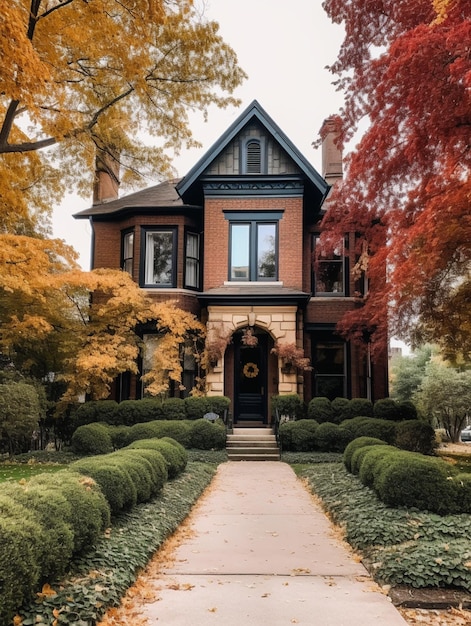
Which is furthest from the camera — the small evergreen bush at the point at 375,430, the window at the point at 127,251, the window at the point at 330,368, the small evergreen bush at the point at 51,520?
the window at the point at 127,251

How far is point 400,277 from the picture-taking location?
11523 millimetres

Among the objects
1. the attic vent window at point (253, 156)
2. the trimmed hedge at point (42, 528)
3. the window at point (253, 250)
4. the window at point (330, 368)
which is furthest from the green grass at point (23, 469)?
the attic vent window at point (253, 156)

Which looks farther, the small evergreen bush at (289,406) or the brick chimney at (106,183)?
the brick chimney at (106,183)

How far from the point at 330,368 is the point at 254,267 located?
13.8 ft

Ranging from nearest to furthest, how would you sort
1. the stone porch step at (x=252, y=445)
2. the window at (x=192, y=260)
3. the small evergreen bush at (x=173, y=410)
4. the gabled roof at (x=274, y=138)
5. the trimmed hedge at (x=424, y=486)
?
the trimmed hedge at (x=424, y=486), the stone porch step at (x=252, y=445), the small evergreen bush at (x=173, y=410), the gabled roof at (x=274, y=138), the window at (x=192, y=260)

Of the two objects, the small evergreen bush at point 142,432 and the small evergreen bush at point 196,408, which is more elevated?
the small evergreen bush at point 196,408

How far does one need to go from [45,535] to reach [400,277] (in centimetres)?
873

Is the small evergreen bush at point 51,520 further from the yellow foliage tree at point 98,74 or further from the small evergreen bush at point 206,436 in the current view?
the small evergreen bush at point 206,436

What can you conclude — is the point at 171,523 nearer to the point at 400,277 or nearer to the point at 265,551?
the point at 265,551

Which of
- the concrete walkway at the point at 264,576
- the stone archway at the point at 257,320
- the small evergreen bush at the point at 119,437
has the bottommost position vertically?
the concrete walkway at the point at 264,576

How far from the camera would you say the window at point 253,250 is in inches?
747

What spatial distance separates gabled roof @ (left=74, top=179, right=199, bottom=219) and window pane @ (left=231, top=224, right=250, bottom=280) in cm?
215

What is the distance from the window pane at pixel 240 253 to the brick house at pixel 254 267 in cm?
3

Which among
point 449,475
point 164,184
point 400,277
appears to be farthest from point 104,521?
point 164,184
